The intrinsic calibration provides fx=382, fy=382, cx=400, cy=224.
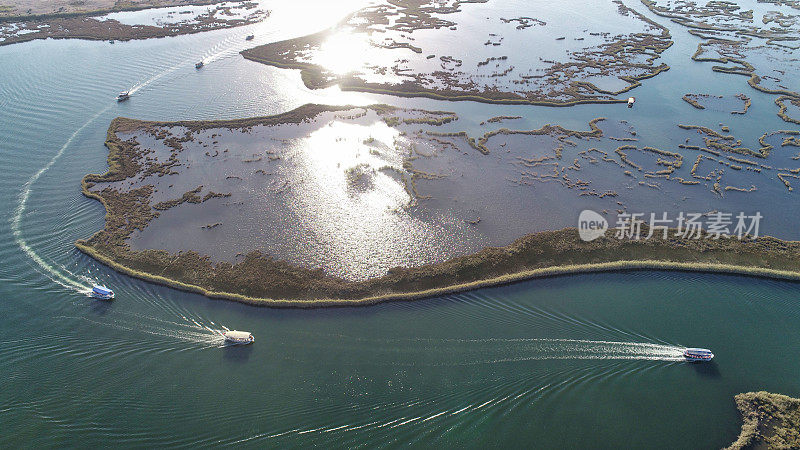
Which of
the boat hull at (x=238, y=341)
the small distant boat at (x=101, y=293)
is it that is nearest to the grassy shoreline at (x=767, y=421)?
the boat hull at (x=238, y=341)

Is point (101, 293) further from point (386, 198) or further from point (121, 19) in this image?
point (121, 19)

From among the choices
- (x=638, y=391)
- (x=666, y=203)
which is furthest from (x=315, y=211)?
(x=666, y=203)

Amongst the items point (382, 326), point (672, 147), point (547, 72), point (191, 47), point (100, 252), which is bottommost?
point (382, 326)

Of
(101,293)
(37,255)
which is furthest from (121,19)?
(101,293)

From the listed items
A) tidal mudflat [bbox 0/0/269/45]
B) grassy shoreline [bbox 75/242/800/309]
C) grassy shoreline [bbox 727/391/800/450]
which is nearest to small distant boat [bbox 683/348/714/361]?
grassy shoreline [bbox 727/391/800/450]

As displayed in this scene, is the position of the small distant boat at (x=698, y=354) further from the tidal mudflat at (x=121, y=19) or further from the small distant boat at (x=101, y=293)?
the tidal mudflat at (x=121, y=19)

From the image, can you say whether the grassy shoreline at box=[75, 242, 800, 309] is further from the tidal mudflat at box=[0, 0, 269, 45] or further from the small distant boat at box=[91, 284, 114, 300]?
the tidal mudflat at box=[0, 0, 269, 45]

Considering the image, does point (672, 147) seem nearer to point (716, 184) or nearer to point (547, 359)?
point (716, 184)
